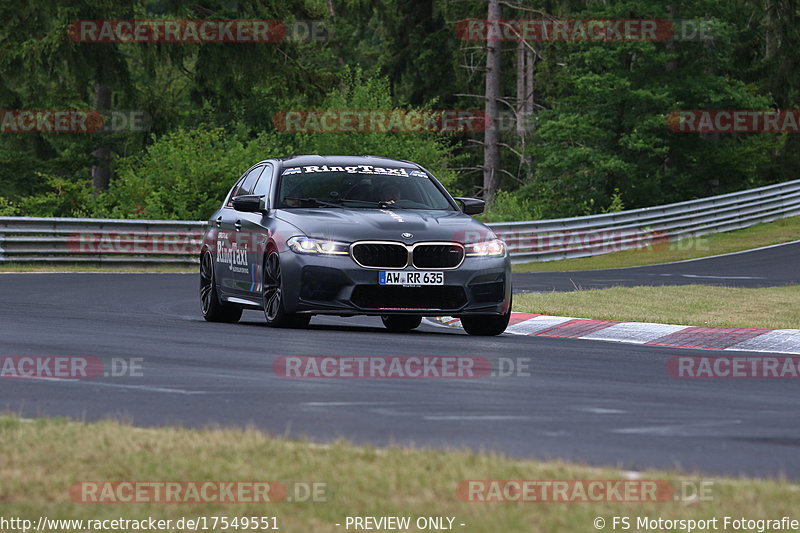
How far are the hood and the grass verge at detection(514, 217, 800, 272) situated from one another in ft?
64.1

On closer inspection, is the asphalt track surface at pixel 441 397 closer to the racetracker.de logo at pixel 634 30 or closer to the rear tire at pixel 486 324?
the rear tire at pixel 486 324

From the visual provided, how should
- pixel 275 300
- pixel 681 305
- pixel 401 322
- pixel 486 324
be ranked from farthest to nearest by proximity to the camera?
pixel 681 305, pixel 401 322, pixel 486 324, pixel 275 300

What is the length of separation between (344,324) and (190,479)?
1035 centimetres

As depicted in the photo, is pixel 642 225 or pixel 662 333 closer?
pixel 662 333

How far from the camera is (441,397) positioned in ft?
30.8

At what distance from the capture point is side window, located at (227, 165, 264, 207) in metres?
16.5

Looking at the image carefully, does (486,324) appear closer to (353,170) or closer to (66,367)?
(353,170)

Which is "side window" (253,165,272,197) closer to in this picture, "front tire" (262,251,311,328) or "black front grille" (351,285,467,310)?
"front tire" (262,251,311,328)

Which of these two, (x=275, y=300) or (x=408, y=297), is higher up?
(x=408, y=297)

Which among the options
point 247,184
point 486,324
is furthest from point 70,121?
point 486,324

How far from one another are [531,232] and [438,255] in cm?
2329

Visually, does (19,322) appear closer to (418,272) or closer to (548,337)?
(418,272)

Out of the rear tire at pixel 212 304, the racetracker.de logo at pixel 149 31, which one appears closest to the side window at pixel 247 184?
the rear tire at pixel 212 304

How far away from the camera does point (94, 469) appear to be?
6.43 meters
